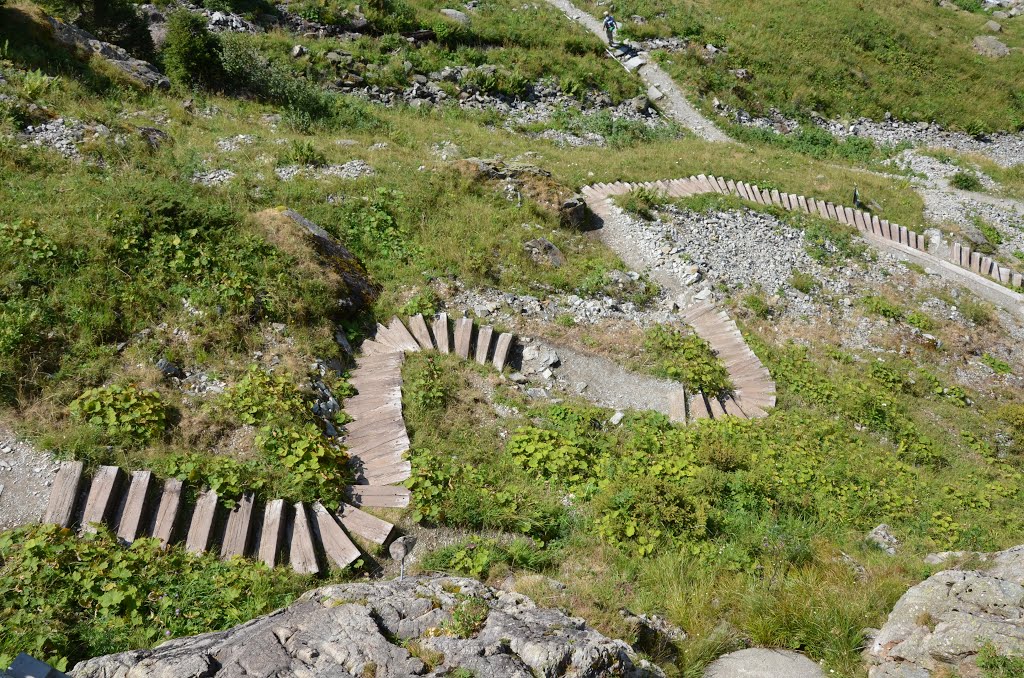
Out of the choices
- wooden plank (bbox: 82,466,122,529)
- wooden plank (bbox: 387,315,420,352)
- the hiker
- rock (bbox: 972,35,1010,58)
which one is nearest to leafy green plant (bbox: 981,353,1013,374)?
wooden plank (bbox: 387,315,420,352)

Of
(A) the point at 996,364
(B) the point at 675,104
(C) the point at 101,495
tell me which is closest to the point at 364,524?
(C) the point at 101,495

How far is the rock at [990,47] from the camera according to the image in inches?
1375

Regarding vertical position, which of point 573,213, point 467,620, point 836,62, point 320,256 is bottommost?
point 467,620

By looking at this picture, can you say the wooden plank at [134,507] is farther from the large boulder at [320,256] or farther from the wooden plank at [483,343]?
the wooden plank at [483,343]

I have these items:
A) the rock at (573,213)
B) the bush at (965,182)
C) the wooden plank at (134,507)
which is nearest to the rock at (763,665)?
the wooden plank at (134,507)

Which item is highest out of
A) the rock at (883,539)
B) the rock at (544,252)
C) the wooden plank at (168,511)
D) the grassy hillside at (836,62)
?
the grassy hillside at (836,62)

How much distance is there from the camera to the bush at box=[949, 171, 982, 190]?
23.9 metres

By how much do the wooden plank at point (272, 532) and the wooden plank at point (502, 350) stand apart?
5.05 metres

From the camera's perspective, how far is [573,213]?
16547mm

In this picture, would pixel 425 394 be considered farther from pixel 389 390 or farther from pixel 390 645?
pixel 390 645

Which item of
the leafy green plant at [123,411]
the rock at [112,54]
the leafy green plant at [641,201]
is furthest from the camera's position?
the leafy green plant at [641,201]

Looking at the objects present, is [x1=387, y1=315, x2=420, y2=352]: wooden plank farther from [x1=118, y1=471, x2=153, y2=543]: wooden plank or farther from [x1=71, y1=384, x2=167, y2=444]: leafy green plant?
[x1=118, y1=471, x2=153, y2=543]: wooden plank

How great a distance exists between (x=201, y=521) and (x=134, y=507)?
2.55 ft

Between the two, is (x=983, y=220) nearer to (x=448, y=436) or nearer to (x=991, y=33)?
(x=448, y=436)
